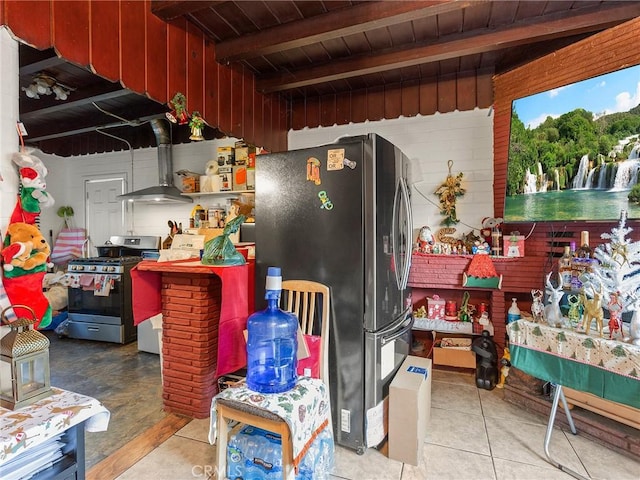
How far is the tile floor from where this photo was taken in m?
1.68

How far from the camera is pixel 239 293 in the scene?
1.96 m

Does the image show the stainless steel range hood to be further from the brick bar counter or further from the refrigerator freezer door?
the refrigerator freezer door

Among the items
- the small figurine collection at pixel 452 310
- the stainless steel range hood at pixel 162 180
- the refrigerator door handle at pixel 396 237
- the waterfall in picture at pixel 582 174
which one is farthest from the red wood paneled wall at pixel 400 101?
the small figurine collection at pixel 452 310

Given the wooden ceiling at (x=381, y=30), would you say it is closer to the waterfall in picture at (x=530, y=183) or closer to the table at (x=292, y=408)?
the waterfall in picture at (x=530, y=183)

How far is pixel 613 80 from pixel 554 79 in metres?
0.37

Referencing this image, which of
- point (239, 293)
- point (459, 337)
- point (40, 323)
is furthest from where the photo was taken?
point (459, 337)

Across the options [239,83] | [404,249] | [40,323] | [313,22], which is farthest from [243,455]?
[239,83]

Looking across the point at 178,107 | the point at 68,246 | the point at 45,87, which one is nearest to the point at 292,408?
the point at 178,107

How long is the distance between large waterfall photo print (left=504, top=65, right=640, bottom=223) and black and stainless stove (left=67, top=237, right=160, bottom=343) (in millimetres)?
4020

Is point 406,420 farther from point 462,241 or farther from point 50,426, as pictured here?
point 462,241

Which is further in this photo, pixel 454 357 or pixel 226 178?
pixel 226 178

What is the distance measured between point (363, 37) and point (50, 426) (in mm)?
2871

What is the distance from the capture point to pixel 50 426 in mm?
1024

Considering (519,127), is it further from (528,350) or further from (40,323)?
(40,323)
